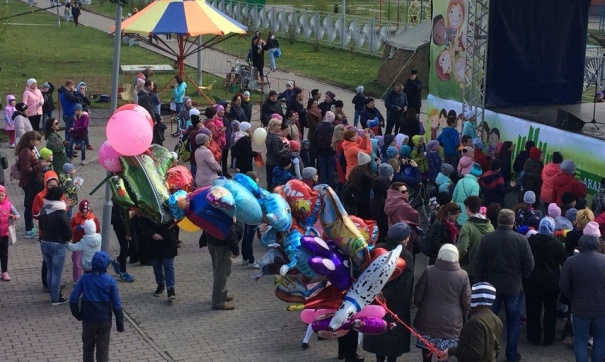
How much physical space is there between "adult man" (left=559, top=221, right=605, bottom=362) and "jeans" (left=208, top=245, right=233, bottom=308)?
3.99 metres

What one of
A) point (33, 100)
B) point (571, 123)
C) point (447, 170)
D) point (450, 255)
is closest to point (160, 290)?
point (447, 170)

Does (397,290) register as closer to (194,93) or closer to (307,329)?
(307,329)

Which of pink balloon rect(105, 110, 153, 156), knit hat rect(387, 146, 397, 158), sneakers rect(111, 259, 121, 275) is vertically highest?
pink balloon rect(105, 110, 153, 156)

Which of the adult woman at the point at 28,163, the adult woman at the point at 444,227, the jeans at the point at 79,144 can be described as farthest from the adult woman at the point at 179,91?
the adult woman at the point at 444,227

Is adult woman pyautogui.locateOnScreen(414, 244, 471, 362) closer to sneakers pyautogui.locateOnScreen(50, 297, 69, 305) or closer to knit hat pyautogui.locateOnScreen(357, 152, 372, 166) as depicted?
knit hat pyautogui.locateOnScreen(357, 152, 372, 166)

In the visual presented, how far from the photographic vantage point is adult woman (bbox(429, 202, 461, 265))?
10.6 metres

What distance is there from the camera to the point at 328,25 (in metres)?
38.8

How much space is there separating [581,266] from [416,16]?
32080 mm

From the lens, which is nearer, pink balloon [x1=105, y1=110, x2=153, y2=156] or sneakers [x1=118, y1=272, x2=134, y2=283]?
pink balloon [x1=105, y1=110, x2=153, y2=156]

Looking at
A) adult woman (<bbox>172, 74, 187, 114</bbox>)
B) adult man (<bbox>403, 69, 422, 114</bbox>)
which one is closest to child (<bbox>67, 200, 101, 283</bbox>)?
adult woman (<bbox>172, 74, 187, 114</bbox>)

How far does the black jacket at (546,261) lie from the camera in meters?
10.2

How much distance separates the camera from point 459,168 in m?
14.3

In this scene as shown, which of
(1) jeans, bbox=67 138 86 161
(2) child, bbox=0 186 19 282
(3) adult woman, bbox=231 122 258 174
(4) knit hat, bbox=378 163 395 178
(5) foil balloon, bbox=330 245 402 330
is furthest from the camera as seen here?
(1) jeans, bbox=67 138 86 161

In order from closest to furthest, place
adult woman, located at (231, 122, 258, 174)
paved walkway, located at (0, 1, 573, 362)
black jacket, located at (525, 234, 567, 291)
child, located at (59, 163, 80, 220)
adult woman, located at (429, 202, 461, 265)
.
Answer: black jacket, located at (525, 234, 567, 291) < paved walkway, located at (0, 1, 573, 362) < adult woman, located at (429, 202, 461, 265) < child, located at (59, 163, 80, 220) < adult woman, located at (231, 122, 258, 174)
